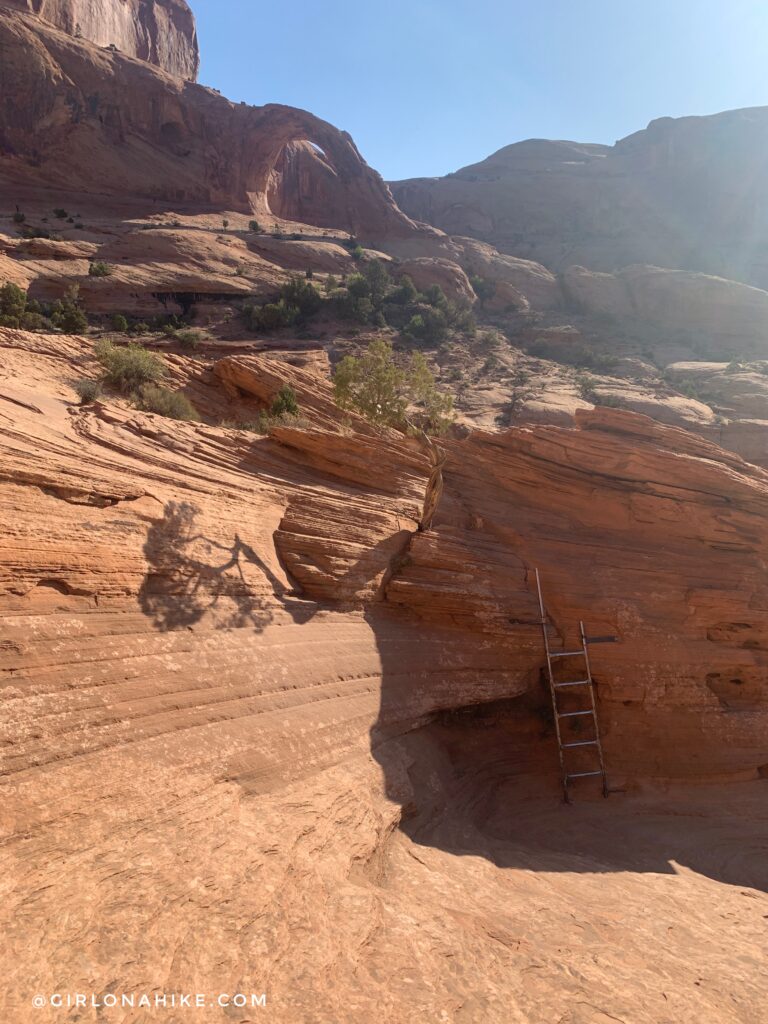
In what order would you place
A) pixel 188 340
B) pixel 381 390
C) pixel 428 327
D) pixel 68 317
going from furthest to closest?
pixel 428 327 < pixel 68 317 < pixel 188 340 < pixel 381 390

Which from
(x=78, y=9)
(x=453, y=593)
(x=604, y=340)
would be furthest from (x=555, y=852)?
(x=78, y=9)

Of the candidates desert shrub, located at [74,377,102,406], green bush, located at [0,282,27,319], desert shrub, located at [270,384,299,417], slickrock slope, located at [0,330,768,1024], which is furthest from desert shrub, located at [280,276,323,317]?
desert shrub, located at [74,377,102,406]

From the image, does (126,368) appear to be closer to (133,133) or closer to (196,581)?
(196,581)

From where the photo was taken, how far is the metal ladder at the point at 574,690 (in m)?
11.1

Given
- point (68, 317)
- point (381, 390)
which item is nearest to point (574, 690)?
point (381, 390)

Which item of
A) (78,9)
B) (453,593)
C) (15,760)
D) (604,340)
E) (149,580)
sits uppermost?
(78,9)

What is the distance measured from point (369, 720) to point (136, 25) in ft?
289

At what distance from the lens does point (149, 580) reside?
784 centimetres

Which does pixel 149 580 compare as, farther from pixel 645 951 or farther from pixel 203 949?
pixel 645 951

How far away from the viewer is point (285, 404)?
1945 centimetres

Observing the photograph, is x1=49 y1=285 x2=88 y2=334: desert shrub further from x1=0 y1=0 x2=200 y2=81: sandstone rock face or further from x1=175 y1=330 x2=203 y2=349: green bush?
x1=0 y1=0 x2=200 y2=81: sandstone rock face

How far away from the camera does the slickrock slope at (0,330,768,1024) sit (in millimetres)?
4578

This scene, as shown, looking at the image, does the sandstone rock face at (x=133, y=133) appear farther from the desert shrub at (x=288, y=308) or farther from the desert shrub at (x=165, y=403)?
the desert shrub at (x=165, y=403)

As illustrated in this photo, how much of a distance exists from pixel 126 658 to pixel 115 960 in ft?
10.8
